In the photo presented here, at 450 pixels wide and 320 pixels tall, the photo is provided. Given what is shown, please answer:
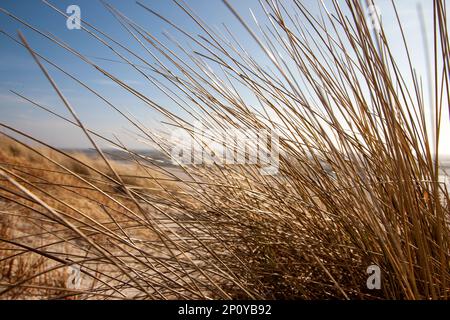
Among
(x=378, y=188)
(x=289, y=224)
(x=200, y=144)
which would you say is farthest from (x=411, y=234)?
(x=200, y=144)

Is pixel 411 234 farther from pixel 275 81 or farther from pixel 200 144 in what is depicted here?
pixel 200 144

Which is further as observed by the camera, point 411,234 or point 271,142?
point 271,142

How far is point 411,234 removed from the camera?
1.92ft

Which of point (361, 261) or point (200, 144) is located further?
point (200, 144)

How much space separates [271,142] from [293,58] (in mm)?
210

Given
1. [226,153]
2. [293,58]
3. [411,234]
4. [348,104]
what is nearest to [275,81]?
[293,58]
